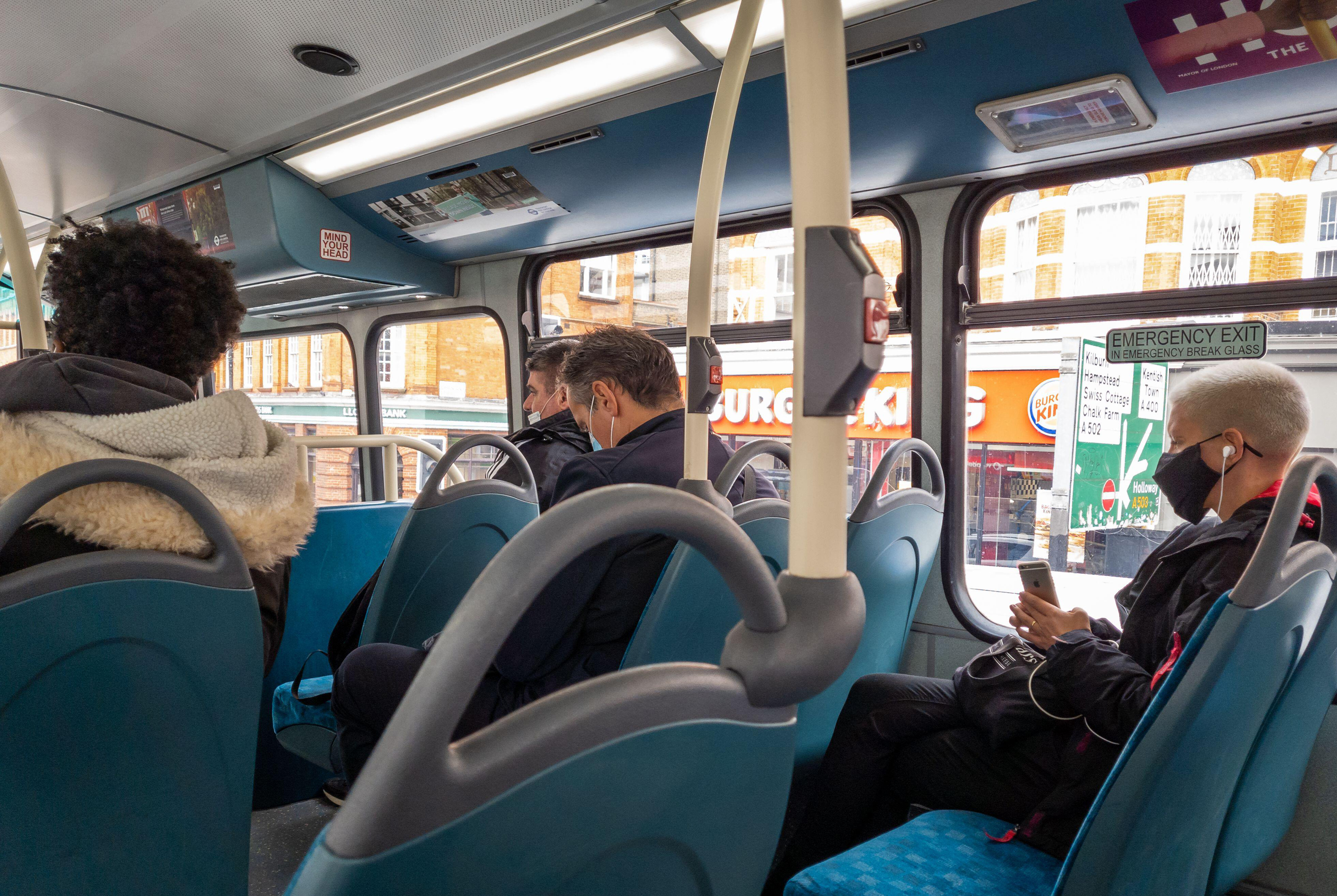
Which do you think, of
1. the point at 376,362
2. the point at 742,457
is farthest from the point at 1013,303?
the point at 376,362

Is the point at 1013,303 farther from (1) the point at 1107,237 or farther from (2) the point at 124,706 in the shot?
(2) the point at 124,706

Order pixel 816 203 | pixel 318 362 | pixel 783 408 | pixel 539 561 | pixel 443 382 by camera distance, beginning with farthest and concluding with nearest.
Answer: pixel 318 362 → pixel 443 382 → pixel 783 408 → pixel 816 203 → pixel 539 561

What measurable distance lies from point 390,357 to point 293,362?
1.31 m

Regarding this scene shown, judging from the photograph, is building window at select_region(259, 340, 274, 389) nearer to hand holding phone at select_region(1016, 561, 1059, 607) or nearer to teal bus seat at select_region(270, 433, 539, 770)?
teal bus seat at select_region(270, 433, 539, 770)

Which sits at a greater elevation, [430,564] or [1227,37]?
[1227,37]

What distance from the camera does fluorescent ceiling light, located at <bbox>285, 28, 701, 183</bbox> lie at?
2.63 metres

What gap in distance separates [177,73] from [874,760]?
3251 mm

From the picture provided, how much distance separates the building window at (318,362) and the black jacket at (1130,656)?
5.34m

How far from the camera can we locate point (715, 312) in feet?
12.2

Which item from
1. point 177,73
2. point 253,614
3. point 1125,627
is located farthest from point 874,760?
point 177,73

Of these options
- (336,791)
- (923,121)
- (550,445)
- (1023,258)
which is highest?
(923,121)

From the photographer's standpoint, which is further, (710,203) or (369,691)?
(369,691)

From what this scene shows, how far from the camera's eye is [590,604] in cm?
188

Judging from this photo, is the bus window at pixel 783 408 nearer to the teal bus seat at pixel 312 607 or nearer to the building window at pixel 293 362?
the teal bus seat at pixel 312 607
